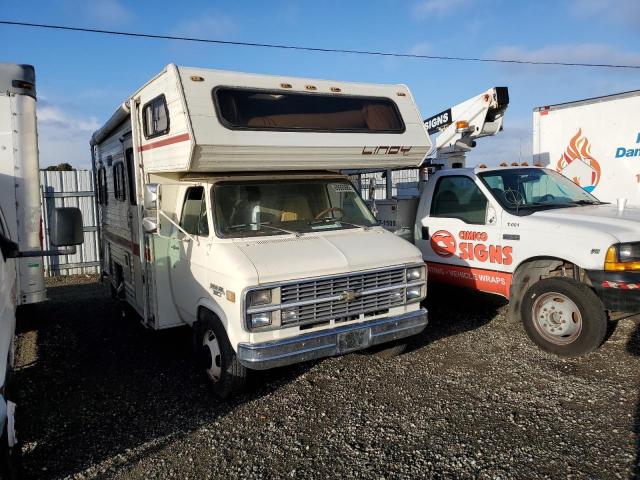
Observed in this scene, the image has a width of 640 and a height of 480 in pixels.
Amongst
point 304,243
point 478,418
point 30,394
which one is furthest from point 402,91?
point 30,394

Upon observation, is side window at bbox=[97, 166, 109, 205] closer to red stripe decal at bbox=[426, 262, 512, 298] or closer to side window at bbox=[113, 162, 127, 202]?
side window at bbox=[113, 162, 127, 202]

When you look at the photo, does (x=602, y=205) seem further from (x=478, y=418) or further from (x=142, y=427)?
(x=142, y=427)

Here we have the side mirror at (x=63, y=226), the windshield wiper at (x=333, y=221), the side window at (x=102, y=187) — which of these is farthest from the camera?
the side window at (x=102, y=187)

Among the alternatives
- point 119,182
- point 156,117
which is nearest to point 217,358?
point 156,117

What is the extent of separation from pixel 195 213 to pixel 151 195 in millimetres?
469

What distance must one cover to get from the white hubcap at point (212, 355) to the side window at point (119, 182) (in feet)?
8.48

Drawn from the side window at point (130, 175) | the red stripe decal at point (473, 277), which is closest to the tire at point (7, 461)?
the side window at point (130, 175)

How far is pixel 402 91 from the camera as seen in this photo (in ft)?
19.7

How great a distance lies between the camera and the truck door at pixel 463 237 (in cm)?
634

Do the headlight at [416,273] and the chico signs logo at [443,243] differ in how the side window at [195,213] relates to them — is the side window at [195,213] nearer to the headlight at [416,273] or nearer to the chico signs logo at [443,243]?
the headlight at [416,273]

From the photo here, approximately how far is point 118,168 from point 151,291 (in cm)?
207

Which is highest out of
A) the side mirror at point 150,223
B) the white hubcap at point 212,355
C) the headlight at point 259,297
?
the side mirror at point 150,223

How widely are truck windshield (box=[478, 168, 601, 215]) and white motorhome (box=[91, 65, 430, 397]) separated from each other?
4.39 ft

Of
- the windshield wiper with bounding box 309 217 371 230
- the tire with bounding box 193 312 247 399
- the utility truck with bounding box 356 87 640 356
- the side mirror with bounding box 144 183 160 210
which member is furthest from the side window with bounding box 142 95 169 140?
the utility truck with bounding box 356 87 640 356
